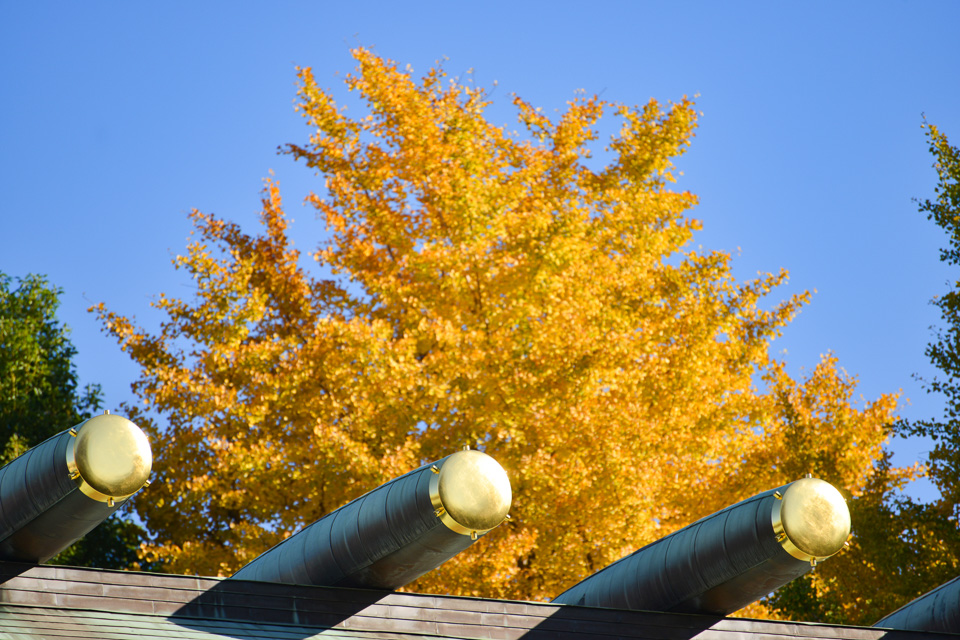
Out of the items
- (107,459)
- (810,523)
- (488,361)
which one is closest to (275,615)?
(107,459)

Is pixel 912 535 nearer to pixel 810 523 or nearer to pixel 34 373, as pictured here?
pixel 810 523

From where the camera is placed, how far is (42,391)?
23.2 m

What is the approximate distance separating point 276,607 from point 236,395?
33.8ft

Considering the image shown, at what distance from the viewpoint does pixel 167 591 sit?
7168mm

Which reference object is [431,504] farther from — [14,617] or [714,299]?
[714,299]

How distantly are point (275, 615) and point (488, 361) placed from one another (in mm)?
9266

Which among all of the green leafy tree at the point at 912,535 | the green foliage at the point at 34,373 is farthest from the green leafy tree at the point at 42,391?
the green leafy tree at the point at 912,535

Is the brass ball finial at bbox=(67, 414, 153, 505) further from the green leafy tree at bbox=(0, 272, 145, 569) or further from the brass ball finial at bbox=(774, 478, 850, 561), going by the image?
the green leafy tree at bbox=(0, 272, 145, 569)

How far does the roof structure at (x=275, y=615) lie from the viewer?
22.4ft

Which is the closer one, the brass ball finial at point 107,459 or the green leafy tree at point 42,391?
the brass ball finial at point 107,459

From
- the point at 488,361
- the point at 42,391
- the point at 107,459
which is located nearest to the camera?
the point at 107,459

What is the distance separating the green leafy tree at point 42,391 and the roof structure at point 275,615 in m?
14.4

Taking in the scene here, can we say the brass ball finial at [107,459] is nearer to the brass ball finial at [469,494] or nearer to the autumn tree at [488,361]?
the brass ball finial at [469,494]

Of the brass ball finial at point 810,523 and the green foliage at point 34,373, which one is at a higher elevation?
the green foliage at point 34,373
